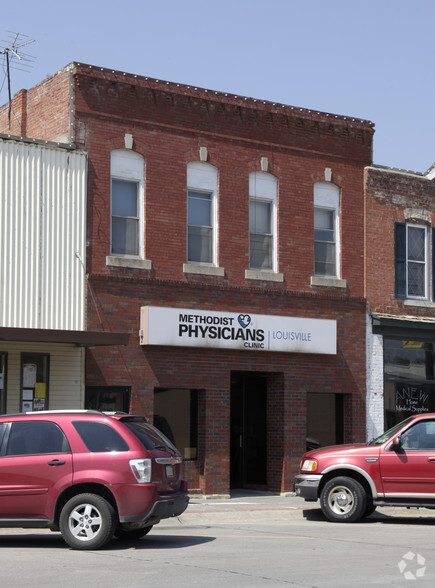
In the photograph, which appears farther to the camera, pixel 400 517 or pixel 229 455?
pixel 229 455

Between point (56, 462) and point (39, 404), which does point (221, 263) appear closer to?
point (39, 404)

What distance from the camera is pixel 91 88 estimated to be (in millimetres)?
21000

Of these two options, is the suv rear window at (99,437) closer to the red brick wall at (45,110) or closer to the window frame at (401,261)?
the red brick wall at (45,110)

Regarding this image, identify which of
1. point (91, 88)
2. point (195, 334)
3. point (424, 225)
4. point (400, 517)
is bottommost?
point (400, 517)

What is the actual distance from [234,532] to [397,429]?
345 cm

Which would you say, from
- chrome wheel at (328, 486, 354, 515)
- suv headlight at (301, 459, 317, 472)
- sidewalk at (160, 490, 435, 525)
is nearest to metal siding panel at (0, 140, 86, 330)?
sidewalk at (160, 490, 435, 525)

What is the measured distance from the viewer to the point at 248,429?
2394cm

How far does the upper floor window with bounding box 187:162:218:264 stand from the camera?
22234 mm

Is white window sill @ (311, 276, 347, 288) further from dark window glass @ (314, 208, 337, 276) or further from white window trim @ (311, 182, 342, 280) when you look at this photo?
dark window glass @ (314, 208, 337, 276)

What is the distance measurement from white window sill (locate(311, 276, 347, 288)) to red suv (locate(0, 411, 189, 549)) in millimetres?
11212

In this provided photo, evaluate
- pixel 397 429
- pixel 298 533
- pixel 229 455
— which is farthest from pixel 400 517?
pixel 229 455

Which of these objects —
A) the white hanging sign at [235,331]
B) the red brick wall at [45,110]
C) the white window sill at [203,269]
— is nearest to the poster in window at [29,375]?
the white hanging sign at [235,331]

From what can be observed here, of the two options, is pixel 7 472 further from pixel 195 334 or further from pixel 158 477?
pixel 195 334

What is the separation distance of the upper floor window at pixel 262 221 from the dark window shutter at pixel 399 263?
138 inches
